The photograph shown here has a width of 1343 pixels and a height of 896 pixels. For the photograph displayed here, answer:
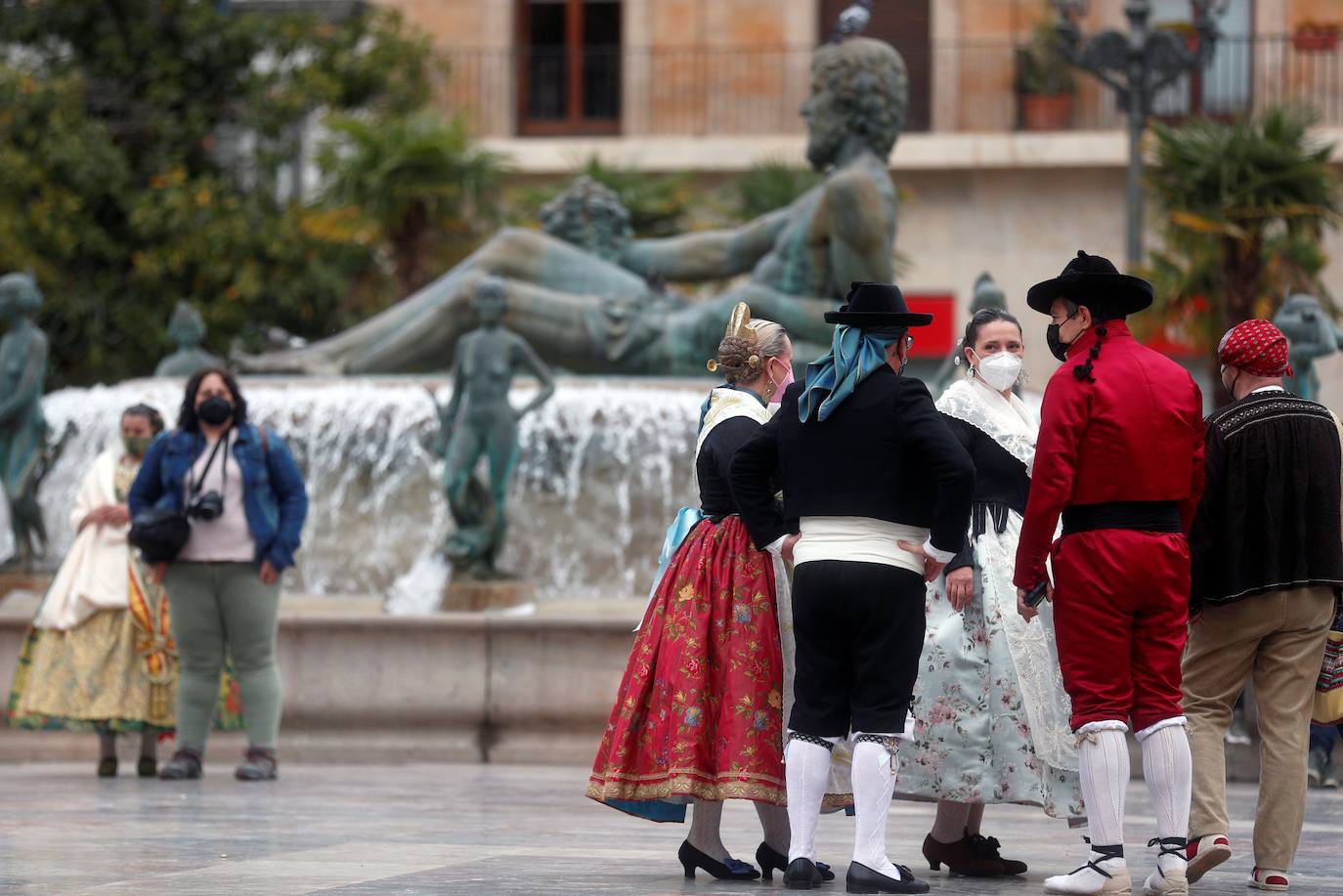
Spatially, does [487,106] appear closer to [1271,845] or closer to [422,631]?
[422,631]

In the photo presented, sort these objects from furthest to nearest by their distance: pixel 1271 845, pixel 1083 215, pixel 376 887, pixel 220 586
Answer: pixel 1083 215 < pixel 220 586 < pixel 1271 845 < pixel 376 887

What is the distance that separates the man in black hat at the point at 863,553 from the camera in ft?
21.6

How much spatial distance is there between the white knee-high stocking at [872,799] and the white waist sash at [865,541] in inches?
17.9

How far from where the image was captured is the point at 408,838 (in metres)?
7.86

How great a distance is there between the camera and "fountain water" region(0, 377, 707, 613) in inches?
569

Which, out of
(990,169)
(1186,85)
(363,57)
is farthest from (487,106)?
(1186,85)

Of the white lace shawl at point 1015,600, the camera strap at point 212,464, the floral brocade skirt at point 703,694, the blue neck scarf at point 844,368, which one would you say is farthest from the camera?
the camera strap at point 212,464

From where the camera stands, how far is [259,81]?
30688 mm

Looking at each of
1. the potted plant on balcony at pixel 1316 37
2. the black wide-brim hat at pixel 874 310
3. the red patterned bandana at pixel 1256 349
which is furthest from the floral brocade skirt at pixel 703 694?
the potted plant on balcony at pixel 1316 37

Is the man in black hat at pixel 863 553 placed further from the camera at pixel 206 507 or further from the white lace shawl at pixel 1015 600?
the camera at pixel 206 507

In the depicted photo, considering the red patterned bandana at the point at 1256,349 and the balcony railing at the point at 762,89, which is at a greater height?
the balcony railing at the point at 762,89

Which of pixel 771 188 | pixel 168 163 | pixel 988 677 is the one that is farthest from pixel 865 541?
pixel 168 163

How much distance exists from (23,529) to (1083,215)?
2101 cm

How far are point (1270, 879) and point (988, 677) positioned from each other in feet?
3.04
